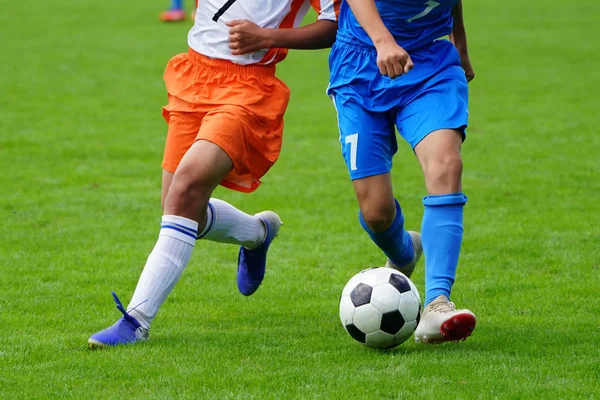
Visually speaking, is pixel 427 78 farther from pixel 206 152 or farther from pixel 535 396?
pixel 535 396

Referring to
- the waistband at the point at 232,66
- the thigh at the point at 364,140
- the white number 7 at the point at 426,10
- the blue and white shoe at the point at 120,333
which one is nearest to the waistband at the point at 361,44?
the white number 7 at the point at 426,10

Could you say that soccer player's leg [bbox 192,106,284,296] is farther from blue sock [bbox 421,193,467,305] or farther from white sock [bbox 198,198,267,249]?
blue sock [bbox 421,193,467,305]

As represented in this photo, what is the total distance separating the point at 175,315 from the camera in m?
5.52

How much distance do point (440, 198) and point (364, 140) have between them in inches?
20.9

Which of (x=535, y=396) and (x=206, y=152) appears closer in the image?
(x=535, y=396)

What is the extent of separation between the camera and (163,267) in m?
4.82

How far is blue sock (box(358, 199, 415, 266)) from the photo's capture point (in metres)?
5.34

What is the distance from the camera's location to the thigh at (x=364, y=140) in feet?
16.2

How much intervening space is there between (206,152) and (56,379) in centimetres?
→ 126

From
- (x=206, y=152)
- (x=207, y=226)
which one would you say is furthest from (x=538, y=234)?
(x=206, y=152)

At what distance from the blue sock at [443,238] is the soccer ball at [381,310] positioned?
0.36ft

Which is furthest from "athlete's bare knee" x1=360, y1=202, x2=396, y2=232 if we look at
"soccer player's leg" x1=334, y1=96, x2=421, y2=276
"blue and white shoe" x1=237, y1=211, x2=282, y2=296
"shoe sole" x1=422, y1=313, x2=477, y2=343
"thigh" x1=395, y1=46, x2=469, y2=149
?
"blue and white shoe" x1=237, y1=211, x2=282, y2=296

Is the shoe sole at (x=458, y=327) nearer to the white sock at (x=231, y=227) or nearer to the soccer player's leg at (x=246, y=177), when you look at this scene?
the soccer player's leg at (x=246, y=177)

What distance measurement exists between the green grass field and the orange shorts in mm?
850
